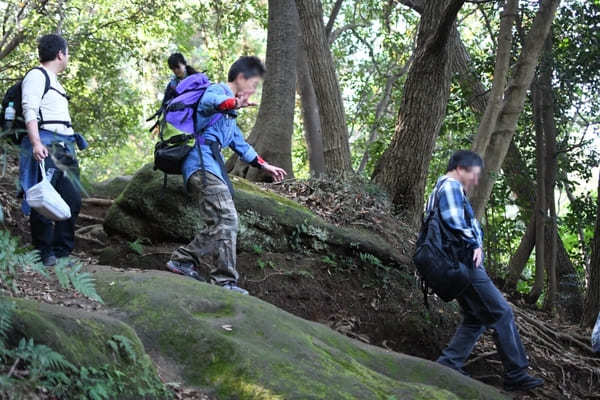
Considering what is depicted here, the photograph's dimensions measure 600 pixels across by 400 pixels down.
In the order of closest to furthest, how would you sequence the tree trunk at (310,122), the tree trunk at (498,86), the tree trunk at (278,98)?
the tree trunk at (498,86) → the tree trunk at (278,98) → the tree trunk at (310,122)

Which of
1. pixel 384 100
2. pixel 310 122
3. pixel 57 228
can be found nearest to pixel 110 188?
pixel 57 228

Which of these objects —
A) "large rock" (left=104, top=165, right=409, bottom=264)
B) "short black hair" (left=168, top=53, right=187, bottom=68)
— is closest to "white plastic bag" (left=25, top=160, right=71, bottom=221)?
"large rock" (left=104, top=165, right=409, bottom=264)

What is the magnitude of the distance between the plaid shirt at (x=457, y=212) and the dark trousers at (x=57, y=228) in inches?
133

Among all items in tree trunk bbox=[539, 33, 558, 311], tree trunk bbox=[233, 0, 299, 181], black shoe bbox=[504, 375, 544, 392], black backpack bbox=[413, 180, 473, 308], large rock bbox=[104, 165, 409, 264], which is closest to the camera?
black backpack bbox=[413, 180, 473, 308]

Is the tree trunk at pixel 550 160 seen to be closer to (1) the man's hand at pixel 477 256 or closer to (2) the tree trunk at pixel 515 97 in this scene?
(2) the tree trunk at pixel 515 97

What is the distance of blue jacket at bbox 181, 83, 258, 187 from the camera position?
5.80m

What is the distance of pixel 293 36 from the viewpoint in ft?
37.6

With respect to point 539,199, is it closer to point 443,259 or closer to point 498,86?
point 498,86

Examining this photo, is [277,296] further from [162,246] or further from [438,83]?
[438,83]

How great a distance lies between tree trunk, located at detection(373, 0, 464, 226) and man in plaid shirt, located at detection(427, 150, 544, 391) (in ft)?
9.08

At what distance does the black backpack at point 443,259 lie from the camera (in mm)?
5797

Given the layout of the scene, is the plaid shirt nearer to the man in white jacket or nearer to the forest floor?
the forest floor

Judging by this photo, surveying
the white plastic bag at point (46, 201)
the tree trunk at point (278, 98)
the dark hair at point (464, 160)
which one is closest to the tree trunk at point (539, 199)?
the tree trunk at point (278, 98)

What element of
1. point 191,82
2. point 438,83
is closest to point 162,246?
point 191,82
